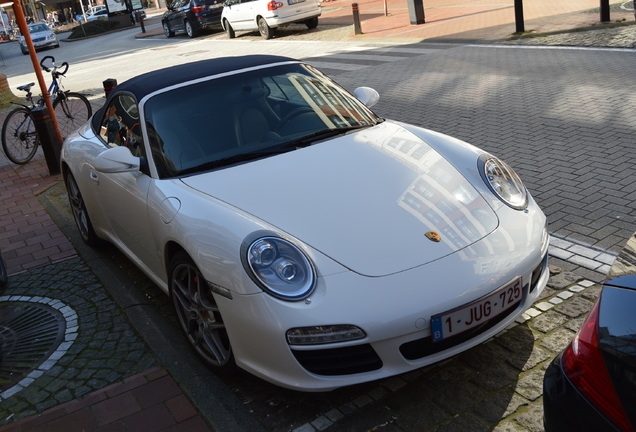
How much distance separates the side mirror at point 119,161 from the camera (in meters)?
4.12

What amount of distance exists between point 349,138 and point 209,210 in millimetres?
1122

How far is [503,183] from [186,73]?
87.1 inches

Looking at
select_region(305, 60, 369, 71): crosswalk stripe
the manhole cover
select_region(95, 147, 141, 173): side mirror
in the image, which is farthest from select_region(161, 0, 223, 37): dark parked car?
select_region(95, 147, 141, 173): side mirror

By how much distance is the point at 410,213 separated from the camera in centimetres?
338

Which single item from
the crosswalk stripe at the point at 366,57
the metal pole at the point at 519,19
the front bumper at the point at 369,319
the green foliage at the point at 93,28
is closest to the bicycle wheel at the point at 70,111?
the crosswalk stripe at the point at 366,57

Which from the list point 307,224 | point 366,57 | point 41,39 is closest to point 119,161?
point 307,224

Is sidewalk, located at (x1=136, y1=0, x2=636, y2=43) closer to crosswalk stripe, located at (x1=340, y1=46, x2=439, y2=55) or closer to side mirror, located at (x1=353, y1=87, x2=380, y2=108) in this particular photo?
crosswalk stripe, located at (x1=340, y1=46, x2=439, y2=55)

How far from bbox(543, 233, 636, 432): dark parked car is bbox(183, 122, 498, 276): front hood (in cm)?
107

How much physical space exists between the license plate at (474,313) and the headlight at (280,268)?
0.58 meters

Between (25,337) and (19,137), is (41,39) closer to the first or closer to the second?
(19,137)

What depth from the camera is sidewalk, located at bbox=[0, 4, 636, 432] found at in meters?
3.38

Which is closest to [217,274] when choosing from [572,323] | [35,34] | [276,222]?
[276,222]

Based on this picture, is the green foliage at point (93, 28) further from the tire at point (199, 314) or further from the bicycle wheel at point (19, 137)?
the tire at point (199, 314)

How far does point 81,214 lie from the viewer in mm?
5762
